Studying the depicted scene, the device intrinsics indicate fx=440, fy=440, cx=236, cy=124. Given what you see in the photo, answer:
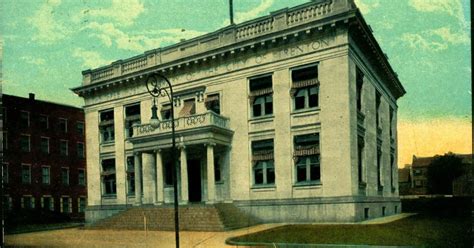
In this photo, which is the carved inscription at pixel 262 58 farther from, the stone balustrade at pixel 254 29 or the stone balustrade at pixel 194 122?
the stone balustrade at pixel 194 122

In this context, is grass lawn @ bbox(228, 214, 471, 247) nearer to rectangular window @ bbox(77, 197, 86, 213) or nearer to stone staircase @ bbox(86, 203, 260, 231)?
stone staircase @ bbox(86, 203, 260, 231)

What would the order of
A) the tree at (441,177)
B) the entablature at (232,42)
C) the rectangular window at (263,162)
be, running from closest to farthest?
the tree at (441,177) < the entablature at (232,42) < the rectangular window at (263,162)

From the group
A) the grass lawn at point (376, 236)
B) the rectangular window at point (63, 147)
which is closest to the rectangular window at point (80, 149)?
the rectangular window at point (63, 147)

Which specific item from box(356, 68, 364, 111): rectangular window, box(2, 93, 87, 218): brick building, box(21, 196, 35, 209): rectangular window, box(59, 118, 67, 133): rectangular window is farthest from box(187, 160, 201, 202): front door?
box(59, 118, 67, 133): rectangular window

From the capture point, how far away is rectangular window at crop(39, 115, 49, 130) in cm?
4306

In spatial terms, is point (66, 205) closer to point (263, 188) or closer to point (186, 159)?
point (186, 159)

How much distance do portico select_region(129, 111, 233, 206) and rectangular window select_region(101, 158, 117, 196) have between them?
298cm

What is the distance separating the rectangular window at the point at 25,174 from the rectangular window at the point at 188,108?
2235 centimetres

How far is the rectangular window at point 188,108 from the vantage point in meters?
25.2

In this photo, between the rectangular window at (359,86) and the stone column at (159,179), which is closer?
the rectangular window at (359,86)

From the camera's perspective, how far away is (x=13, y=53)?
14.8m

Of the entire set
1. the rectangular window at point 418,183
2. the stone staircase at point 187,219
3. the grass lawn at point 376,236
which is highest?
the grass lawn at point 376,236

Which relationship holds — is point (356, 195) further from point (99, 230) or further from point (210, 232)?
point (99, 230)

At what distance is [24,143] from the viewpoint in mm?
41031
